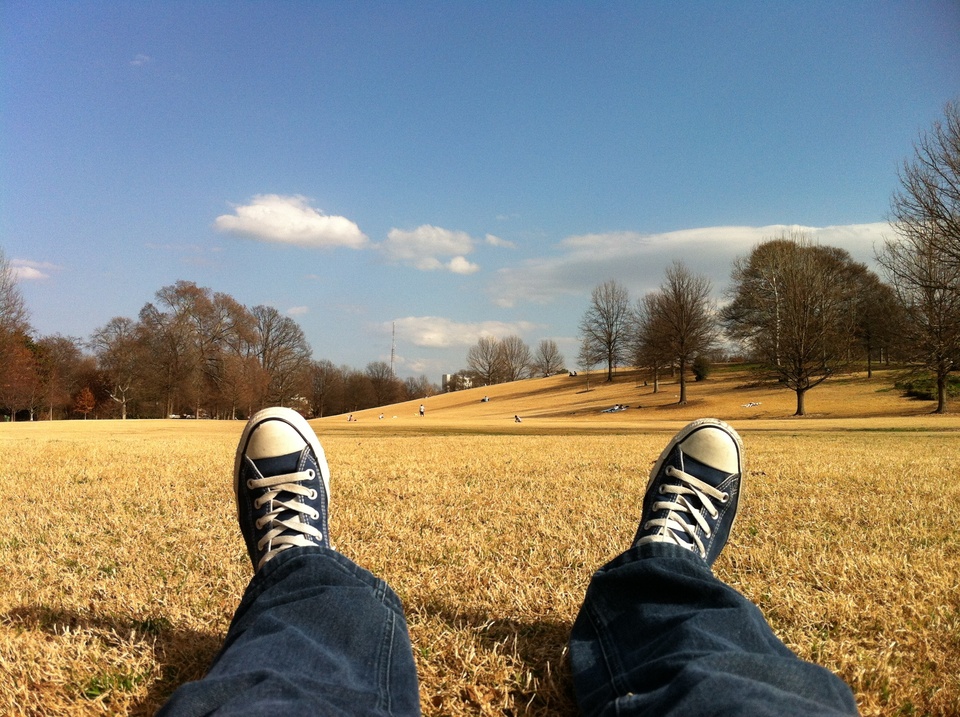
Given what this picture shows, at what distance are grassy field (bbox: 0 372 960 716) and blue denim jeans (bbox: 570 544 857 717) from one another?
0.20m

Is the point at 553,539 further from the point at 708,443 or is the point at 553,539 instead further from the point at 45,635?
the point at 45,635

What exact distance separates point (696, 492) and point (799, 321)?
110 feet

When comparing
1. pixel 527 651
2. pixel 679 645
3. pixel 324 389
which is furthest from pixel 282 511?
pixel 324 389

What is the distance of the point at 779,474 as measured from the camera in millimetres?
5668

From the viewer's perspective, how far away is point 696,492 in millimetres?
2340

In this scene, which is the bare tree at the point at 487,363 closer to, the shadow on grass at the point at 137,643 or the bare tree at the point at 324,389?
the bare tree at the point at 324,389

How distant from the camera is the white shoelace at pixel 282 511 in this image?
6.77 ft

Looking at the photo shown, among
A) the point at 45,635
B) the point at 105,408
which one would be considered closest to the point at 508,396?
the point at 105,408

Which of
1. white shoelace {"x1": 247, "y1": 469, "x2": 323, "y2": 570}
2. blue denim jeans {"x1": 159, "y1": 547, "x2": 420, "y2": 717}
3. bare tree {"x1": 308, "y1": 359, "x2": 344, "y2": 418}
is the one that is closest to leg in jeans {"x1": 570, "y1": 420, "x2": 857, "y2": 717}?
blue denim jeans {"x1": 159, "y1": 547, "x2": 420, "y2": 717}

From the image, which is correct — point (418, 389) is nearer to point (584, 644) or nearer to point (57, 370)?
point (57, 370)

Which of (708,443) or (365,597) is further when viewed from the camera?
(708,443)

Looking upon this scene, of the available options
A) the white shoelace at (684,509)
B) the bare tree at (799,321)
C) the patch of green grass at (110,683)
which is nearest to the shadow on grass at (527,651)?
the white shoelace at (684,509)

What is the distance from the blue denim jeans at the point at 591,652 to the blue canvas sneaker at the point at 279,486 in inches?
13.8

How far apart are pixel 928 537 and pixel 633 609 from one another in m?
2.62
